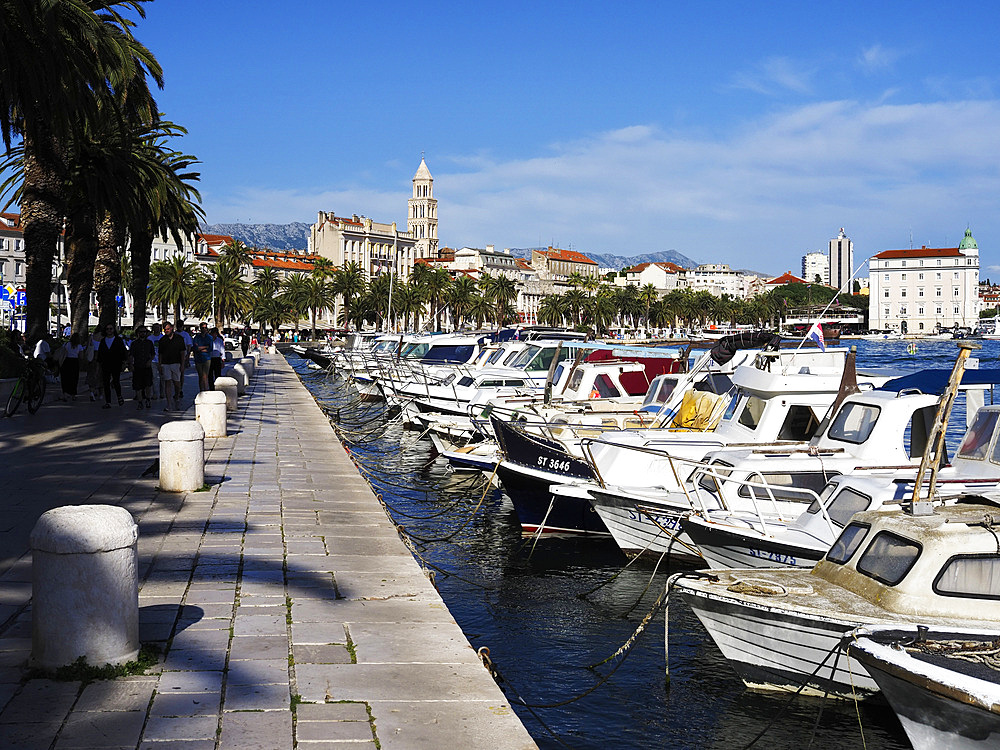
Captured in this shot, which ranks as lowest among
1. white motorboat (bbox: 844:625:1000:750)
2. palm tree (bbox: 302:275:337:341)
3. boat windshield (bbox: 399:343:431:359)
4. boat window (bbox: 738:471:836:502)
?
white motorboat (bbox: 844:625:1000:750)

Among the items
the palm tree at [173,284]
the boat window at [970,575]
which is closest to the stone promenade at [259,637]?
the boat window at [970,575]

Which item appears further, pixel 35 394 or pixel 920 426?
pixel 35 394

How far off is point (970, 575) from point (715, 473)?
582 centimetres

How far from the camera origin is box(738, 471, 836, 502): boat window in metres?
13.9

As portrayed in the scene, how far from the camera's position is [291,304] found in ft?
485

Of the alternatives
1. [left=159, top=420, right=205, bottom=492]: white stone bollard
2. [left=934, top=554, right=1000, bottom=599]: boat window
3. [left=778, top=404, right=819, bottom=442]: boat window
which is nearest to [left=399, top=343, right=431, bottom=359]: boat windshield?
[left=778, top=404, right=819, bottom=442]: boat window

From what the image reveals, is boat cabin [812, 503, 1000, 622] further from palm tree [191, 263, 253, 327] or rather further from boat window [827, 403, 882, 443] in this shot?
palm tree [191, 263, 253, 327]

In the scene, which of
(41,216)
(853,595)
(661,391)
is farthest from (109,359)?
(853,595)

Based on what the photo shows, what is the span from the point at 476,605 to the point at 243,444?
28.7 ft

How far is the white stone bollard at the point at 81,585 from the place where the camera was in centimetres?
625

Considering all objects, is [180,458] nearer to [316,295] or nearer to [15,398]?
[15,398]

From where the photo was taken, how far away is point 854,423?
1484 cm

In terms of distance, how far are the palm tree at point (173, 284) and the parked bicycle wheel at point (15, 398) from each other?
81171mm

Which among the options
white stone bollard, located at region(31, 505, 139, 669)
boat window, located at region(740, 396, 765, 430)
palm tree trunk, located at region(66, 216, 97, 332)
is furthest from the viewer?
palm tree trunk, located at region(66, 216, 97, 332)
